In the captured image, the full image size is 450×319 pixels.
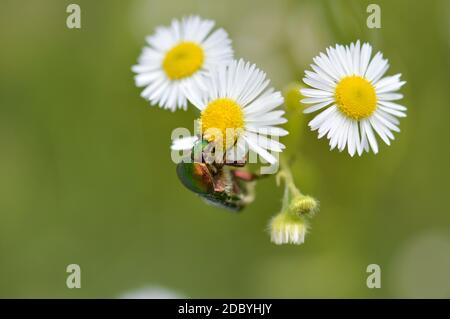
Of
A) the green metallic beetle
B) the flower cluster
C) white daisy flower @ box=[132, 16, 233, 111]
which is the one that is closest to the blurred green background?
white daisy flower @ box=[132, 16, 233, 111]

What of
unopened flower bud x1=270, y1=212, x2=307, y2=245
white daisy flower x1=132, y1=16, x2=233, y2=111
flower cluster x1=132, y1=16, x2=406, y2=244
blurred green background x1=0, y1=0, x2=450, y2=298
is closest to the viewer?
flower cluster x1=132, y1=16, x2=406, y2=244

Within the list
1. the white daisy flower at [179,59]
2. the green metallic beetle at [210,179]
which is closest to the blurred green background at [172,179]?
the white daisy flower at [179,59]

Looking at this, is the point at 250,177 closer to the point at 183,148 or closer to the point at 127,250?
the point at 183,148

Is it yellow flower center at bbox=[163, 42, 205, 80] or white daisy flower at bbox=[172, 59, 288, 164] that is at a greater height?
yellow flower center at bbox=[163, 42, 205, 80]

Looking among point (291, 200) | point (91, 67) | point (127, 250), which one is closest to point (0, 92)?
point (91, 67)

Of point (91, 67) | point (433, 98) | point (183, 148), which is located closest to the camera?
point (183, 148)

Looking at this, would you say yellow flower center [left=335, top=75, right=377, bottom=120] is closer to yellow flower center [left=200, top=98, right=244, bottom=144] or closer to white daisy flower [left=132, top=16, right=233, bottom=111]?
yellow flower center [left=200, top=98, right=244, bottom=144]

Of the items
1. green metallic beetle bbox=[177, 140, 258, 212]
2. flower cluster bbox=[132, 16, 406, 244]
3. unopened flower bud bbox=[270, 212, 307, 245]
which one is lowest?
unopened flower bud bbox=[270, 212, 307, 245]
